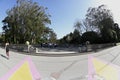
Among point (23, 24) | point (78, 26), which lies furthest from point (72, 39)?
point (23, 24)

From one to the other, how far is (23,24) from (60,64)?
0.63ft

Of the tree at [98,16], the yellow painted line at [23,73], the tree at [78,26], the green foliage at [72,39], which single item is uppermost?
the tree at [98,16]

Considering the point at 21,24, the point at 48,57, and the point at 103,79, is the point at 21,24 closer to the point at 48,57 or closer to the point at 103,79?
the point at 48,57

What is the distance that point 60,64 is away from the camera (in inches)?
23.2

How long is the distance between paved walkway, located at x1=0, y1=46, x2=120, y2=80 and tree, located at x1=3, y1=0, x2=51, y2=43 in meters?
0.06

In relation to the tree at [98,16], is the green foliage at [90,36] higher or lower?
lower

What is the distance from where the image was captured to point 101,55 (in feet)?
2.15

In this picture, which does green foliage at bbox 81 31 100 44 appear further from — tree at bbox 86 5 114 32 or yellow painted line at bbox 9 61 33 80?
yellow painted line at bbox 9 61 33 80

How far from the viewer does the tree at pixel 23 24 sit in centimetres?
54

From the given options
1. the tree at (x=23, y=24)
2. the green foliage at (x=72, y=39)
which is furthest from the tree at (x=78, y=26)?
the tree at (x=23, y=24)

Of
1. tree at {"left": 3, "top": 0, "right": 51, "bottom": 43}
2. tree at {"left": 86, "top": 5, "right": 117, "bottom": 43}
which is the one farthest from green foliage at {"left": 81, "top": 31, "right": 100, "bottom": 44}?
tree at {"left": 3, "top": 0, "right": 51, "bottom": 43}

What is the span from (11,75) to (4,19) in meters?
0.19

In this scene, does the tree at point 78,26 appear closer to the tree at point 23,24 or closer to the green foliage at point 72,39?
the green foliage at point 72,39

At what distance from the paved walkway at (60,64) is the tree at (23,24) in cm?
6
